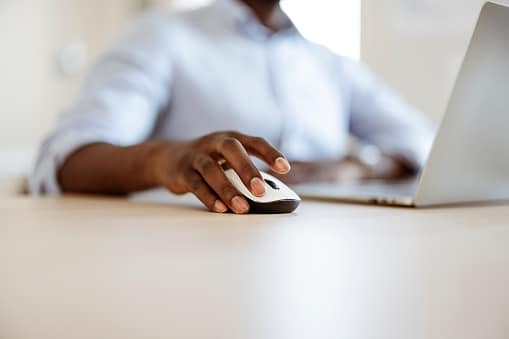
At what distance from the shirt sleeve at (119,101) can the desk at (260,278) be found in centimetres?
51

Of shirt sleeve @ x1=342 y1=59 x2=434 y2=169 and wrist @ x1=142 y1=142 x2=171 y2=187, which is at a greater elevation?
shirt sleeve @ x1=342 y1=59 x2=434 y2=169

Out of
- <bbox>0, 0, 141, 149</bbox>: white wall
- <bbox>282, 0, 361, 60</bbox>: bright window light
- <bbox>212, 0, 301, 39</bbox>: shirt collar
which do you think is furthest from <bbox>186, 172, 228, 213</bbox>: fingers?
<bbox>0, 0, 141, 149</bbox>: white wall

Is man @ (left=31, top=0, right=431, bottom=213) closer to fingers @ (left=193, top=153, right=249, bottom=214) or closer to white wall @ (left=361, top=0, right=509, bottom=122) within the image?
fingers @ (left=193, top=153, right=249, bottom=214)

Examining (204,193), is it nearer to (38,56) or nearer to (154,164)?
(154,164)

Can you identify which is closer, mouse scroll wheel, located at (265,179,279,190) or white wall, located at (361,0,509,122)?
mouse scroll wheel, located at (265,179,279,190)

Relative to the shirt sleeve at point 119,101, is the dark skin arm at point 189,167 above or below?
below

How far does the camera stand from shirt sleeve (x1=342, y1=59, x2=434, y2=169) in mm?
1702

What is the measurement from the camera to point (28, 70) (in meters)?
2.28

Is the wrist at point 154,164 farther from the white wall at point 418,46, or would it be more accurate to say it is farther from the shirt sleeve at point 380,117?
the shirt sleeve at point 380,117

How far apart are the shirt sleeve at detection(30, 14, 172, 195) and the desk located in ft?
1.68

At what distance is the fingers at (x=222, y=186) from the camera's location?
0.66 metres

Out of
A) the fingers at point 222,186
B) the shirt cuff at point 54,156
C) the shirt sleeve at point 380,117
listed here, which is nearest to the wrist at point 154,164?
the fingers at point 222,186

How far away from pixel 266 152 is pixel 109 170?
387mm

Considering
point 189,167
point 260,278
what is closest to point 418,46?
point 189,167
